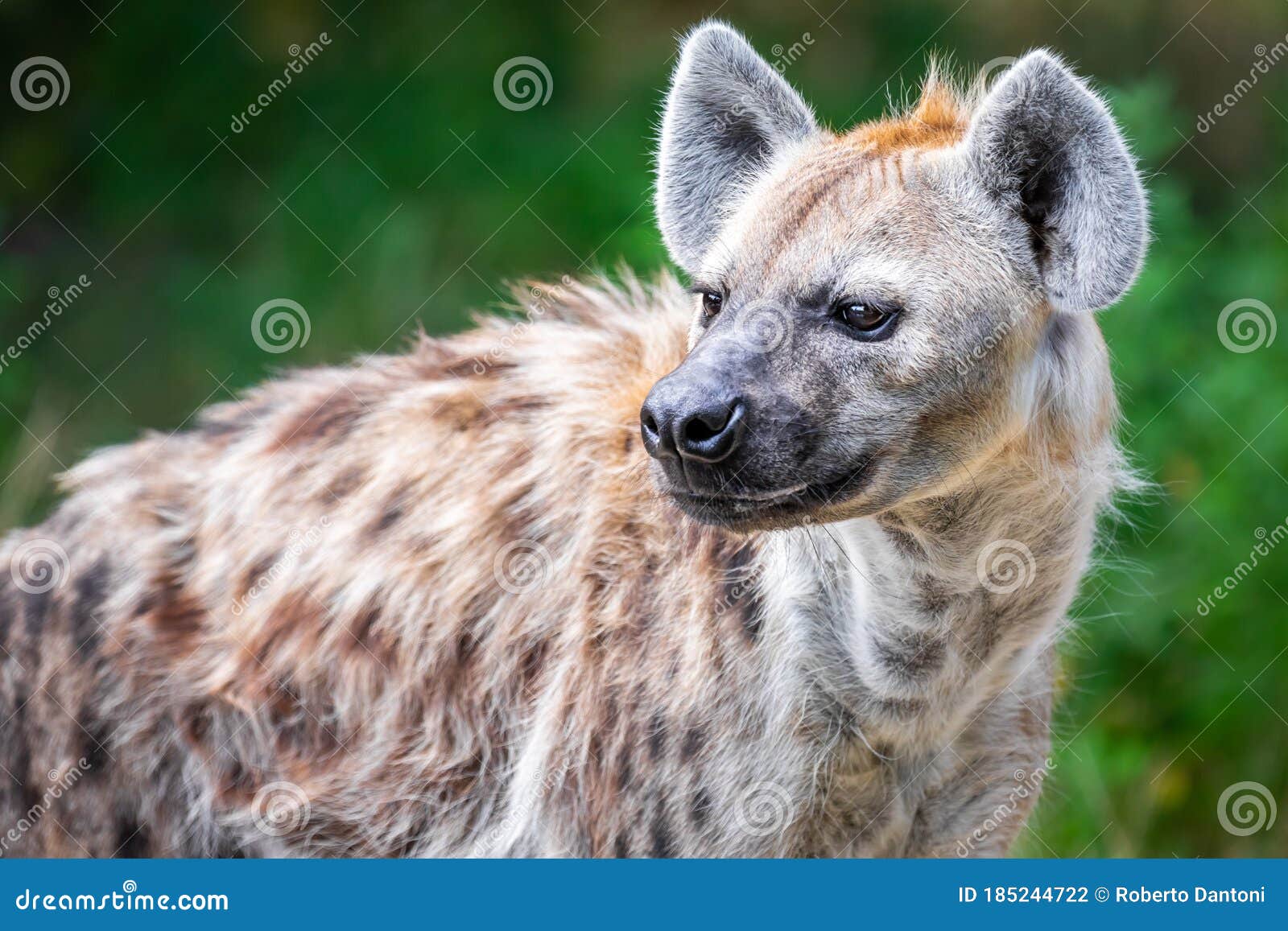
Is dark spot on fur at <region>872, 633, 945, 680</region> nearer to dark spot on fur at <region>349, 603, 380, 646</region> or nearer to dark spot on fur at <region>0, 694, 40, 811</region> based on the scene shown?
dark spot on fur at <region>349, 603, 380, 646</region>

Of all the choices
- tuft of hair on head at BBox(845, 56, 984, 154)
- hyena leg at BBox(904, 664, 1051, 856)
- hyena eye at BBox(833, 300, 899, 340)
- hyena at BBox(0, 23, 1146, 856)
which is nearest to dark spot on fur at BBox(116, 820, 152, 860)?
hyena at BBox(0, 23, 1146, 856)

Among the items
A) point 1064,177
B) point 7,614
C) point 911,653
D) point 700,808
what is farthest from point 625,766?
point 7,614

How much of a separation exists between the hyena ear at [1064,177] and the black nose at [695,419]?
0.80 m

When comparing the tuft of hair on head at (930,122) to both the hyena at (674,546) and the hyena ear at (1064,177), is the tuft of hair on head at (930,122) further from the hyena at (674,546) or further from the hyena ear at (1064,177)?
the hyena ear at (1064,177)

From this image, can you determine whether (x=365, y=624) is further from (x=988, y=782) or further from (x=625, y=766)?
(x=988, y=782)

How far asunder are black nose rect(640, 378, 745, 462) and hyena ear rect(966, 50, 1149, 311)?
0.80 m

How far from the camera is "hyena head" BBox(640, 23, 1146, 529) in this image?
9.73 ft

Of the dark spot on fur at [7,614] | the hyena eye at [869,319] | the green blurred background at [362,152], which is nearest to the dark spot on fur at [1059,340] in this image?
the hyena eye at [869,319]

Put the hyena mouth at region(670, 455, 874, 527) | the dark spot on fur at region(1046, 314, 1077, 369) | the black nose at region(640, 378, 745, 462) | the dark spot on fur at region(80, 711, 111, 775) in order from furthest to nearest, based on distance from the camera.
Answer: the dark spot on fur at region(80, 711, 111, 775) → the dark spot on fur at region(1046, 314, 1077, 369) → the hyena mouth at region(670, 455, 874, 527) → the black nose at region(640, 378, 745, 462)

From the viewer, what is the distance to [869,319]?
3.06 m

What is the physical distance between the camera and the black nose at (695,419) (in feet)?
9.40

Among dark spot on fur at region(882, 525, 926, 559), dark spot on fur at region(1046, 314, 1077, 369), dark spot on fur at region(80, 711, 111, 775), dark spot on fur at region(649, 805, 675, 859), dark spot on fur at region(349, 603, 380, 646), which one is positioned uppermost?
dark spot on fur at region(1046, 314, 1077, 369)

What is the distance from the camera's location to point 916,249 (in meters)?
3.11

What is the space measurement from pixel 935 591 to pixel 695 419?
2.75 feet
